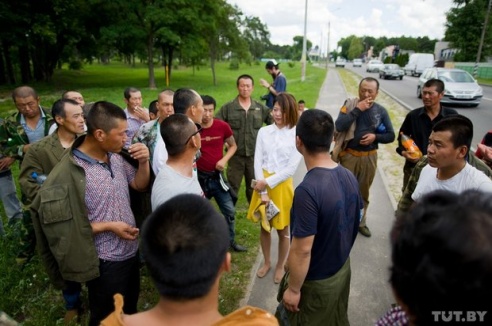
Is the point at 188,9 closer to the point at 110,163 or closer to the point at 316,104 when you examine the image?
the point at 316,104

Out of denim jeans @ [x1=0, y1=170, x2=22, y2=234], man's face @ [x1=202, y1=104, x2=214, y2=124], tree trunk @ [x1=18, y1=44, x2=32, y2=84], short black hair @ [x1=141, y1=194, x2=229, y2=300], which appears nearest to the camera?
short black hair @ [x1=141, y1=194, x2=229, y2=300]

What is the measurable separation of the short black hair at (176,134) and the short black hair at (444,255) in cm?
173

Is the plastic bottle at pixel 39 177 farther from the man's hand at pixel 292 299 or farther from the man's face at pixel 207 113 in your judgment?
the man's hand at pixel 292 299

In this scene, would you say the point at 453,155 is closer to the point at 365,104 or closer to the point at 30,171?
the point at 365,104

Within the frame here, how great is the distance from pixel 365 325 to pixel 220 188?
2.15 meters

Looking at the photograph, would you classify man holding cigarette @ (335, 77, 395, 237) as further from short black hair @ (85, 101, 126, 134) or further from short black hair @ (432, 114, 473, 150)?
short black hair @ (85, 101, 126, 134)

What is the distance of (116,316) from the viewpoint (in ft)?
4.00

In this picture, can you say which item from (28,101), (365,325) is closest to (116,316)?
(365,325)

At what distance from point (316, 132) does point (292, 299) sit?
115cm

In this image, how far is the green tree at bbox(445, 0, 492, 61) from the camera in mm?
36312

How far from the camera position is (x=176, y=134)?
2410mm

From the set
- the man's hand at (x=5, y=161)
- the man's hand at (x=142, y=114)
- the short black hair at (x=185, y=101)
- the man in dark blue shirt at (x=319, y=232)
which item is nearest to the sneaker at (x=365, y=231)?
the man in dark blue shirt at (x=319, y=232)

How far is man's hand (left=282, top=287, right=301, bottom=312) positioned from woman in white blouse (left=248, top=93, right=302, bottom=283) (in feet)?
4.46

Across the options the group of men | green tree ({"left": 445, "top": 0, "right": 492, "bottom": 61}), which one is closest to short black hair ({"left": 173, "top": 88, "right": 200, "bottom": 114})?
the group of men
